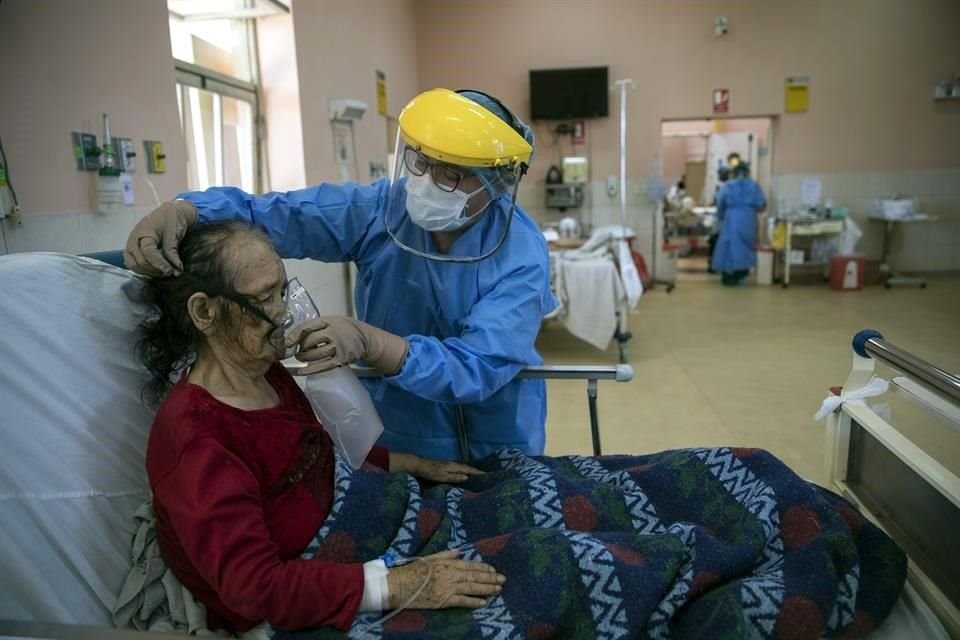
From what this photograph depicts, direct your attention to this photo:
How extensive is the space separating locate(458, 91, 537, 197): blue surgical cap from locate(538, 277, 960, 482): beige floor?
1.84 metres

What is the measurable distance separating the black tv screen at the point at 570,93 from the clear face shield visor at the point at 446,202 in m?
6.35

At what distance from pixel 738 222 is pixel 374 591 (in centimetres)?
709

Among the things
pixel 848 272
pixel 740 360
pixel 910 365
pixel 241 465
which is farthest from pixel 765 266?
pixel 241 465

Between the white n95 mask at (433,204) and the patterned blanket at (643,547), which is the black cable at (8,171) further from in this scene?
the patterned blanket at (643,547)

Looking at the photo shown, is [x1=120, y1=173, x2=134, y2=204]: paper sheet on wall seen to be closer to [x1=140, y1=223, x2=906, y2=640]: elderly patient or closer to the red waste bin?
[x1=140, y1=223, x2=906, y2=640]: elderly patient

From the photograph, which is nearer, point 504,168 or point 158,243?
point 158,243

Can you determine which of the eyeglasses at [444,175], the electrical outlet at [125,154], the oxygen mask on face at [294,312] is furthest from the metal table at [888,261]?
the oxygen mask on face at [294,312]

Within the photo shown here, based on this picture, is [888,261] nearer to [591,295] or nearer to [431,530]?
[591,295]

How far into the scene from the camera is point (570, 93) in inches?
295

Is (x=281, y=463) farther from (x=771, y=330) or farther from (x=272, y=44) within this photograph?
(x=771, y=330)

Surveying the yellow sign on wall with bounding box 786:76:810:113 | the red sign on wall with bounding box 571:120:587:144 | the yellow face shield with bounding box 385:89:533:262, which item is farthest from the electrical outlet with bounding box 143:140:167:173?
the yellow sign on wall with bounding box 786:76:810:113

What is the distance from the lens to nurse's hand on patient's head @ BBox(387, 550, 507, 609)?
1.03 meters

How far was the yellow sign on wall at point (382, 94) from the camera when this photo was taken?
5793 mm

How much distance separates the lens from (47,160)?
6.40 feet
